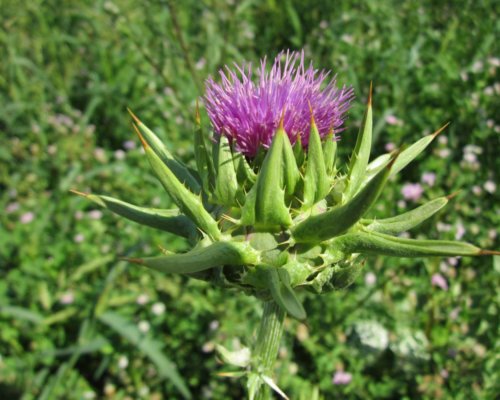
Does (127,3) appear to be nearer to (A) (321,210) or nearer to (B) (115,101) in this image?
(B) (115,101)

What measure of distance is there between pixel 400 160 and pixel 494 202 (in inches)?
70.0

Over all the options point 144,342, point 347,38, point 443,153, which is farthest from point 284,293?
point 347,38

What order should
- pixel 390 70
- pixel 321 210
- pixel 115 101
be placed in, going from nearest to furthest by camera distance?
pixel 321 210
pixel 390 70
pixel 115 101

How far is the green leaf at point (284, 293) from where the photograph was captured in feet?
3.22

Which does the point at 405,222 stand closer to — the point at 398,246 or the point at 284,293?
the point at 398,246

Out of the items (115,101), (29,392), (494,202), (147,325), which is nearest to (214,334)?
(147,325)

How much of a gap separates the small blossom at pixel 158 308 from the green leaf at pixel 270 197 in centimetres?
150

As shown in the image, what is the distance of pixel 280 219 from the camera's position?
1214mm

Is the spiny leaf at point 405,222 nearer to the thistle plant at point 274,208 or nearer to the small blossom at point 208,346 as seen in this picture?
the thistle plant at point 274,208

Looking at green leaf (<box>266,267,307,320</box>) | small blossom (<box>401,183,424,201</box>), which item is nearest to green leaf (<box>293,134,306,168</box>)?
green leaf (<box>266,267,307,320</box>)

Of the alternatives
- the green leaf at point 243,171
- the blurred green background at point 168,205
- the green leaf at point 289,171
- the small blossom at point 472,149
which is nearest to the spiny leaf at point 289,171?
the green leaf at point 289,171

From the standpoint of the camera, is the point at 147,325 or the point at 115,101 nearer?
the point at 147,325

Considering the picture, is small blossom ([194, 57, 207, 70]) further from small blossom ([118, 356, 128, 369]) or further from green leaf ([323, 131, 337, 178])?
green leaf ([323, 131, 337, 178])

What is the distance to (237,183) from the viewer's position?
1.33 meters
